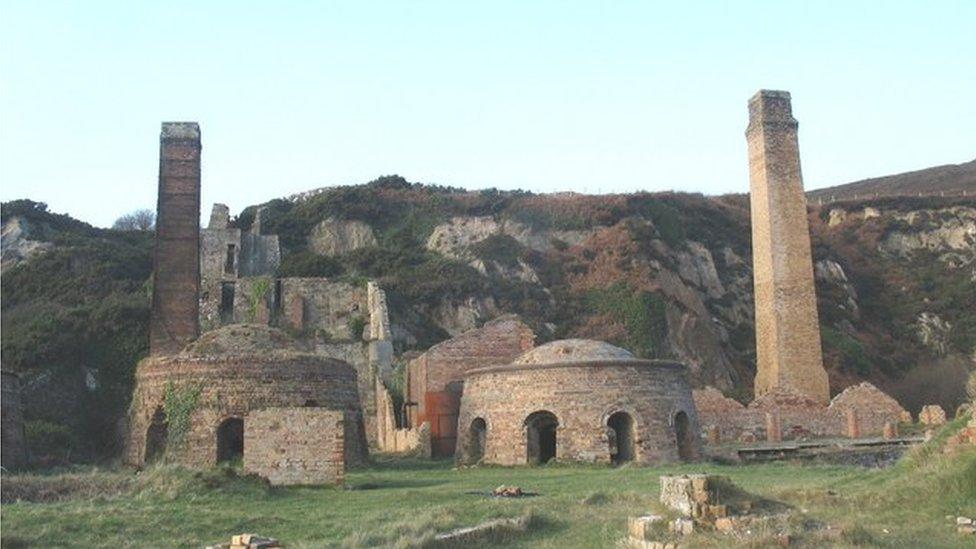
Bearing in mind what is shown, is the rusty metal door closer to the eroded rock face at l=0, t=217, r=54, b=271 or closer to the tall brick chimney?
the tall brick chimney

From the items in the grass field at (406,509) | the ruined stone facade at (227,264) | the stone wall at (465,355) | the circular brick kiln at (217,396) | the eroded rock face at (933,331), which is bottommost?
the grass field at (406,509)

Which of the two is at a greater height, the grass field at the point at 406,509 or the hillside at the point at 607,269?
the hillside at the point at 607,269

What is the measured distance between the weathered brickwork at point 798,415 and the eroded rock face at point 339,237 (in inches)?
1058

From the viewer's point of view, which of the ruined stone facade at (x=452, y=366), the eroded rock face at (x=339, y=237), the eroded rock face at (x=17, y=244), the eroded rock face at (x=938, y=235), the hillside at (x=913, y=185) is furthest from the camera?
the hillside at (x=913, y=185)

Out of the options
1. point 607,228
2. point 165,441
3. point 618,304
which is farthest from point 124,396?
point 607,228

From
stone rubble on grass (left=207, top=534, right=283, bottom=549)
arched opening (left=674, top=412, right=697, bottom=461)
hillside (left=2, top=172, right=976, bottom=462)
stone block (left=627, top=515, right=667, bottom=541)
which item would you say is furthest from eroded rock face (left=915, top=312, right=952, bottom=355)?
stone rubble on grass (left=207, top=534, right=283, bottom=549)

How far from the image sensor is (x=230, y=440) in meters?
20.9

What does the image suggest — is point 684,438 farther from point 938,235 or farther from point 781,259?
point 938,235

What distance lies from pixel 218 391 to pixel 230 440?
1.20 metres

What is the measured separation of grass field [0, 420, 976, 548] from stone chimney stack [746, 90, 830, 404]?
23.8 m

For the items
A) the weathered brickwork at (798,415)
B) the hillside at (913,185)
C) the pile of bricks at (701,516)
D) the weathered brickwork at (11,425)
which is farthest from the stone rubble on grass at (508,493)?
the hillside at (913,185)

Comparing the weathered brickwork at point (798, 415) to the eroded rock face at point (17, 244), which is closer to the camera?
the weathered brickwork at point (798, 415)

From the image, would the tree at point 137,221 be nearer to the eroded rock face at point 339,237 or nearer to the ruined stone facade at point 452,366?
the eroded rock face at point 339,237

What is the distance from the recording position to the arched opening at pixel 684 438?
75.0 ft
